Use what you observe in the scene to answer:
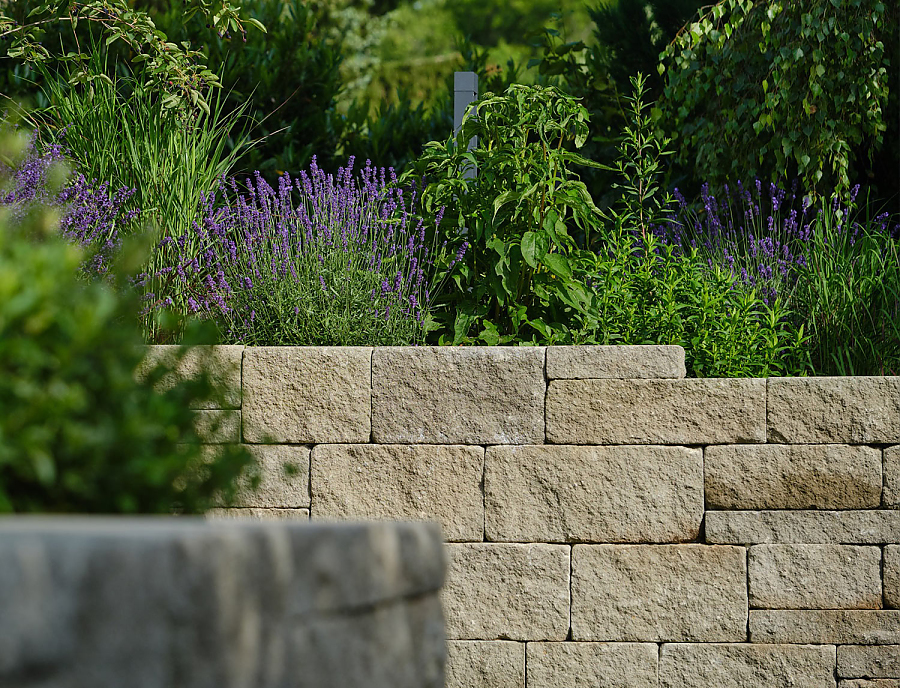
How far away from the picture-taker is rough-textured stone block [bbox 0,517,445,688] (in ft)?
3.60

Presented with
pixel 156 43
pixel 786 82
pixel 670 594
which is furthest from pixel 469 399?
pixel 786 82

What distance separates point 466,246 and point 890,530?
1.74 metres

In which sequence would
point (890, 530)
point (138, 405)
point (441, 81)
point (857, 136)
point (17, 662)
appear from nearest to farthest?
point (17, 662)
point (138, 405)
point (890, 530)
point (857, 136)
point (441, 81)

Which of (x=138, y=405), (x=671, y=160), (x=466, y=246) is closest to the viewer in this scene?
(x=138, y=405)

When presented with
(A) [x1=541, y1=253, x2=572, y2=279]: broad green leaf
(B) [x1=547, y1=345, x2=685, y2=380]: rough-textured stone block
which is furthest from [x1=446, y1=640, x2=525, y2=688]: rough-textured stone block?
(A) [x1=541, y1=253, x2=572, y2=279]: broad green leaf

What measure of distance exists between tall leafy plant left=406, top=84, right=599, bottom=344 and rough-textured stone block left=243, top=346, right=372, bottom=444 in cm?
48

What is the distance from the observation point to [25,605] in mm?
1080

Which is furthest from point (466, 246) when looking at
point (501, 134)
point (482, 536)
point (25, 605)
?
point (25, 605)

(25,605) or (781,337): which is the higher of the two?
(781,337)

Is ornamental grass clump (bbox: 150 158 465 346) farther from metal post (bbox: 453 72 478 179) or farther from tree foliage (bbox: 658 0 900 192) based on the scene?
tree foliage (bbox: 658 0 900 192)

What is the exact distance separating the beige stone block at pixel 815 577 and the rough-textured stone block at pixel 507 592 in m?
0.65

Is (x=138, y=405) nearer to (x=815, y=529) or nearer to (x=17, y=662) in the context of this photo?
(x=17, y=662)

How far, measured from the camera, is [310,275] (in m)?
3.43

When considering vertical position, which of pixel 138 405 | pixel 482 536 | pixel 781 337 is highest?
pixel 781 337
